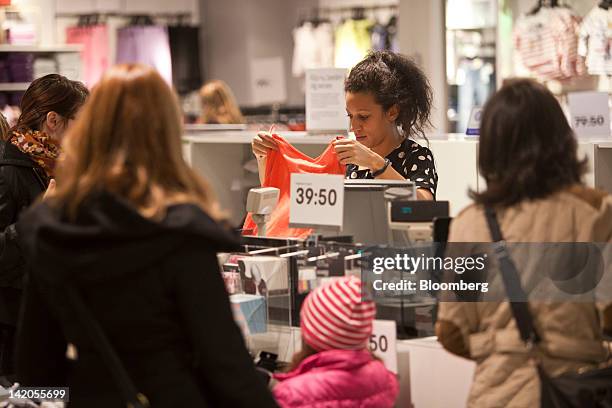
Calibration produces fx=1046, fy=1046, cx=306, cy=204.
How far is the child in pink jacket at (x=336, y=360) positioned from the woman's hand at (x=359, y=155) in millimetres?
811

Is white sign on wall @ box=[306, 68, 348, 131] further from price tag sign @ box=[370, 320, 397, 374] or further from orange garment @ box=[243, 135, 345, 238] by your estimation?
price tag sign @ box=[370, 320, 397, 374]

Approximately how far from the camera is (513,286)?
7.99 feet

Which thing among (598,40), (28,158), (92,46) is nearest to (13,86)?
(92,46)

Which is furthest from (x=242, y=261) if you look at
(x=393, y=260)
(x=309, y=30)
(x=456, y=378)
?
(x=309, y=30)

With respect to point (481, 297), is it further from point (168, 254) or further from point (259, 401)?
point (168, 254)

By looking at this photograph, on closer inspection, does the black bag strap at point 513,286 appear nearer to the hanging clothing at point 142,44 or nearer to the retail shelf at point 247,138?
the retail shelf at point 247,138

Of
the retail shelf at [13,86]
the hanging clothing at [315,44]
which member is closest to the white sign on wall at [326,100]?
the retail shelf at [13,86]

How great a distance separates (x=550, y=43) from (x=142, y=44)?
5.72 meters

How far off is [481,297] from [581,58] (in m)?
7.00

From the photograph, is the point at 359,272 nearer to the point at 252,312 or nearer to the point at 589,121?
the point at 252,312

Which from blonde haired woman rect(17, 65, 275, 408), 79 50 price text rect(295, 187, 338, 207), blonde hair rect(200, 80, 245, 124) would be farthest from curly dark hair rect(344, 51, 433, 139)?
blonde hair rect(200, 80, 245, 124)

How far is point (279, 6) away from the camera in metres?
13.7

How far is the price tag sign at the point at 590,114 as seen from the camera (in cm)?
488

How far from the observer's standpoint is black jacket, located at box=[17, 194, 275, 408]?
2.17m
